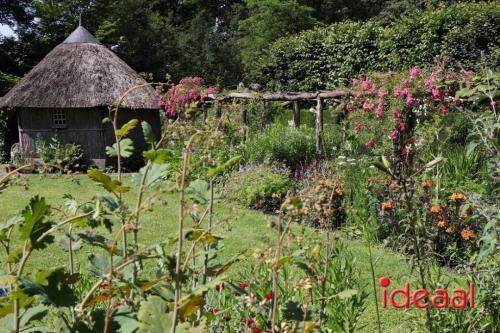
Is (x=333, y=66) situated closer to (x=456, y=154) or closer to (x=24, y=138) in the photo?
(x=24, y=138)

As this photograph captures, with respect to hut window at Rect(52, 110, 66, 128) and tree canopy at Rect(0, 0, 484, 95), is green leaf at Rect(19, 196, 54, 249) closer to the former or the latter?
hut window at Rect(52, 110, 66, 128)

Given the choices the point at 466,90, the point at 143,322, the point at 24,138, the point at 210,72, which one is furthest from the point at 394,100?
the point at 210,72

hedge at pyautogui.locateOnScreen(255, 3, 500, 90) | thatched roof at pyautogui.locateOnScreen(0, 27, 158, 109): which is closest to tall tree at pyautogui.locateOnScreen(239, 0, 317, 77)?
hedge at pyautogui.locateOnScreen(255, 3, 500, 90)

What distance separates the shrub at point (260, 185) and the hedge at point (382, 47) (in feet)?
16.3

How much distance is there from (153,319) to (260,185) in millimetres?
7145

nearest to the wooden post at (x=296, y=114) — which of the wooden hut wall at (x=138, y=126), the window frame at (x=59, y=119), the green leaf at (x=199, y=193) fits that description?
the wooden hut wall at (x=138, y=126)

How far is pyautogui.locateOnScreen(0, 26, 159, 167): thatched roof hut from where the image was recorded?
575 inches

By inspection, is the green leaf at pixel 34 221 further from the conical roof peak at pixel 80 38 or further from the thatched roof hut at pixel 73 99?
the conical roof peak at pixel 80 38

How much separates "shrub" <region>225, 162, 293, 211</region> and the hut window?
25.3 feet

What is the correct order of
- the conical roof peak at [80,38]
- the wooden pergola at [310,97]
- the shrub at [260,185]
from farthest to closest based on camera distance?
the conical roof peak at [80,38]
the wooden pergola at [310,97]
the shrub at [260,185]

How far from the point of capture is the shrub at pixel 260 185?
8.07m

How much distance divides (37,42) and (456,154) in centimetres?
1888

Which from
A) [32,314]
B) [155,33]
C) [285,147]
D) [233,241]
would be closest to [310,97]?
[285,147]

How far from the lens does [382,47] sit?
15.3m
